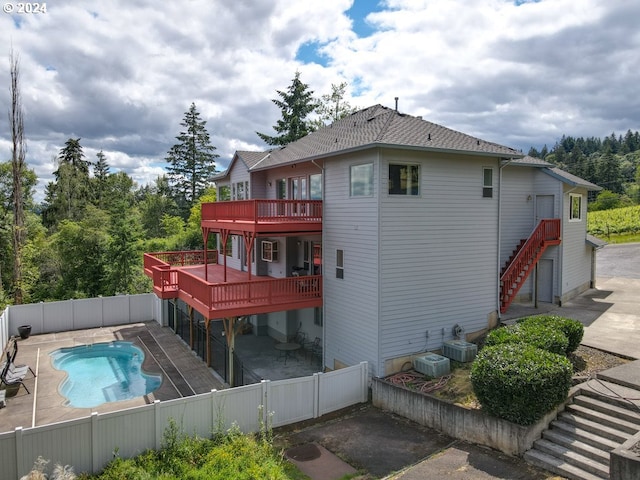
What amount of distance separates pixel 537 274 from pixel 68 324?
2236 centimetres

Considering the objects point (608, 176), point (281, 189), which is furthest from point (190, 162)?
point (608, 176)

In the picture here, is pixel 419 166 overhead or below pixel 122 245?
A: overhead

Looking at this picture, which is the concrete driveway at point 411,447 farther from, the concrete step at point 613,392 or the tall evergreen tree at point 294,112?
the tall evergreen tree at point 294,112

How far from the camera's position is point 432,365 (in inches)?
499

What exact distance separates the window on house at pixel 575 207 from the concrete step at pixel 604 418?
11697 mm

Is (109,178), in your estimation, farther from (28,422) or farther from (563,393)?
(563,393)

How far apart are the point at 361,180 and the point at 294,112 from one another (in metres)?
27.5

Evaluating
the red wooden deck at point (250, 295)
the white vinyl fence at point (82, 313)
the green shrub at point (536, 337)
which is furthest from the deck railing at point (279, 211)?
the white vinyl fence at point (82, 313)

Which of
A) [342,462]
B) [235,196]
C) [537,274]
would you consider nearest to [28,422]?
[342,462]

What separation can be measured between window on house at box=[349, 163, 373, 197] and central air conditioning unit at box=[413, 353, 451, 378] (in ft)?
16.9

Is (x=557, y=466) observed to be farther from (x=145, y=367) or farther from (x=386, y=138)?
(x=145, y=367)

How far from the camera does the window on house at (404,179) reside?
13219 mm

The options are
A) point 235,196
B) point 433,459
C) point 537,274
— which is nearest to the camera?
point 433,459

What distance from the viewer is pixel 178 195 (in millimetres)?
54906
